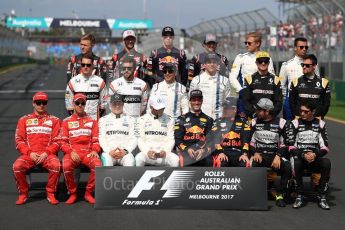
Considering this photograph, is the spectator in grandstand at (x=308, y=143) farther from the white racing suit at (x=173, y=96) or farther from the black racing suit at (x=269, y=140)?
the white racing suit at (x=173, y=96)

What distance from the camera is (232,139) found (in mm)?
8945

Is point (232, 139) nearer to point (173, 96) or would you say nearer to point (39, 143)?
point (173, 96)

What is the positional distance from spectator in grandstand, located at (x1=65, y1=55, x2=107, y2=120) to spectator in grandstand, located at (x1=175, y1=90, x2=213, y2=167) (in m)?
1.36

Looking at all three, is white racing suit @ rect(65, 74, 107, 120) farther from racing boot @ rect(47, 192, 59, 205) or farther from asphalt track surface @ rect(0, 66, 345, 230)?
racing boot @ rect(47, 192, 59, 205)

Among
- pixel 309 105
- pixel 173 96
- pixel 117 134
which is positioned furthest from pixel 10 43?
pixel 309 105

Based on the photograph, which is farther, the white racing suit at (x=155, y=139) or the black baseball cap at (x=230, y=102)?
the black baseball cap at (x=230, y=102)

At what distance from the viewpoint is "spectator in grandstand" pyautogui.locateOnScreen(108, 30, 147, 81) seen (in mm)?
10008

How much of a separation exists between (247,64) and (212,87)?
34.0 inches

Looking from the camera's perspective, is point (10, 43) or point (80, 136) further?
point (10, 43)

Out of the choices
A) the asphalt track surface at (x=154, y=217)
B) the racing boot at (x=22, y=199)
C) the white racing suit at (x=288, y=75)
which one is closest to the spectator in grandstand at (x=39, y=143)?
the racing boot at (x=22, y=199)

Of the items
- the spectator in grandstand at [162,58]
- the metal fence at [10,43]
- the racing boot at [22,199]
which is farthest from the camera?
the metal fence at [10,43]

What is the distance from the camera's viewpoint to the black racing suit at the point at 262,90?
30.6 feet

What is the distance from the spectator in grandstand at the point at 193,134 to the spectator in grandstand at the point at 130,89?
2.88 feet

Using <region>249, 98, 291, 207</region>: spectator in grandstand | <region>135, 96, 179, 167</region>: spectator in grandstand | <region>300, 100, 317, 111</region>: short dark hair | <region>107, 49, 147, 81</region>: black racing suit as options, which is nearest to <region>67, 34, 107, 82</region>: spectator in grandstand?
<region>107, 49, 147, 81</region>: black racing suit
